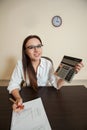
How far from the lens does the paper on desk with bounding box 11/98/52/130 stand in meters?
0.83

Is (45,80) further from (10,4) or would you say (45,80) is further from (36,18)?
(10,4)

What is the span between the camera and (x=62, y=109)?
1.01 metres

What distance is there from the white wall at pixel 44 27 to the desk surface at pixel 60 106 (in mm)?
1416

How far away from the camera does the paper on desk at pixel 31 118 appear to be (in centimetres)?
83

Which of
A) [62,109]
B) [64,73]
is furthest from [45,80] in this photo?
[62,109]

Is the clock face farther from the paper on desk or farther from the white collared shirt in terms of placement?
the paper on desk

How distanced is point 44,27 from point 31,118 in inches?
78.0

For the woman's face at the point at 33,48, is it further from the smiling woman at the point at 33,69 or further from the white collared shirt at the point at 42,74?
the white collared shirt at the point at 42,74

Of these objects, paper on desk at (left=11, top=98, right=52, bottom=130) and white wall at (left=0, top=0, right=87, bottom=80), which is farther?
white wall at (left=0, top=0, right=87, bottom=80)

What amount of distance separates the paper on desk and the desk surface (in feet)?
0.09

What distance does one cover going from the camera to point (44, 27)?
8.66 ft

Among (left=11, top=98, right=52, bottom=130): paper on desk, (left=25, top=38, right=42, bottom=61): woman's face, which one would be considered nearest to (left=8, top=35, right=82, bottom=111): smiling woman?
(left=25, top=38, right=42, bottom=61): woman's face

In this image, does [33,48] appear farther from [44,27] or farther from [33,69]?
[44,27]

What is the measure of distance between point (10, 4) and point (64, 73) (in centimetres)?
185
